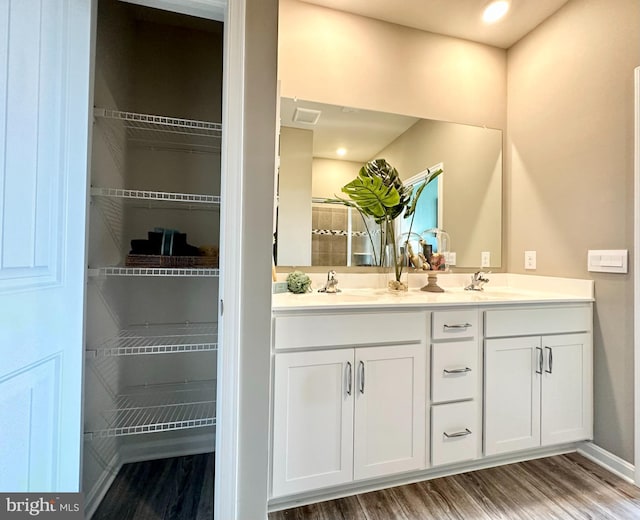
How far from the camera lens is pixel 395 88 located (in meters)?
2.12

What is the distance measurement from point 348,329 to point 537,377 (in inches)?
45.7

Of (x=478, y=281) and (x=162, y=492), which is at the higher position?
(x=478, y=281)

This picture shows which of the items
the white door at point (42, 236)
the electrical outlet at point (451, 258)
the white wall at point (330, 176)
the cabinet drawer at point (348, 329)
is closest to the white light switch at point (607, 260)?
the electrical outlet at point (451, 258)

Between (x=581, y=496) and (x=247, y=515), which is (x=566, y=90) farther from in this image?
(x=247, y=515)

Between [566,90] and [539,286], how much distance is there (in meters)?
1.27

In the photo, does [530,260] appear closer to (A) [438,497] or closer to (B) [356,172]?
(B) [356,172]

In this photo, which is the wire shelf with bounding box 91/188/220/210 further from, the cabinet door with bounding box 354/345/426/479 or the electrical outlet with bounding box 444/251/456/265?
the electrical outlet with bounding box 444/251/456/265

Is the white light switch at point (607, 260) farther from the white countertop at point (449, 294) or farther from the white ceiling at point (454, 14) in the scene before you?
the white ceiling at point (454, 14)

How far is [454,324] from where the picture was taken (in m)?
1.55

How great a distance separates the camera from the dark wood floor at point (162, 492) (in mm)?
1325

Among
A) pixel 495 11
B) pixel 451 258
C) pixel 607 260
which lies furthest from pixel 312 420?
pixel 495 11

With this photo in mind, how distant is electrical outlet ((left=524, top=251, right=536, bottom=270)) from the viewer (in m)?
2.16

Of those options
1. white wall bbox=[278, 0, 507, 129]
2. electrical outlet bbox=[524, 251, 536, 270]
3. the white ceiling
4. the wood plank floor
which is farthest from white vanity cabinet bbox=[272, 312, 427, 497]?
the white ceiling

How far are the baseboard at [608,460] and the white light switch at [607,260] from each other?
101cm
